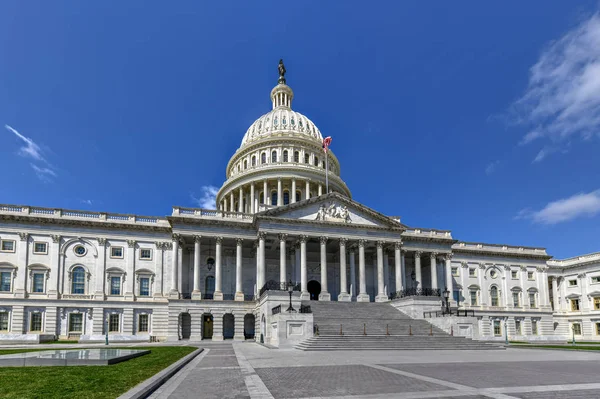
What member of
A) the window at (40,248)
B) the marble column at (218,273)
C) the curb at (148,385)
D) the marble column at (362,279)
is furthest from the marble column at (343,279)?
the curb at (148,385)

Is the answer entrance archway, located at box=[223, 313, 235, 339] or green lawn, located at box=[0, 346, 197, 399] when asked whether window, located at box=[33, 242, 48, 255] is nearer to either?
entrance archway, located at box=[223, 313, 235, 339]

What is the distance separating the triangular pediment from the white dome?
30.1m

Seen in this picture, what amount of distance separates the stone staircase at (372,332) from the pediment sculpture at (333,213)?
11040mm

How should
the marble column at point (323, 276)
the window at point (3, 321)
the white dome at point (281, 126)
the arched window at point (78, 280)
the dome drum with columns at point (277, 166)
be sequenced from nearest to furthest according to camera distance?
the window at point (3, 321) → the marble column at point (323, 276) → the arched window at point (78, 280) → the dome drum with columns at point (277, 166) → the white dome at point (281, 126)

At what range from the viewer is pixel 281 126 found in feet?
279

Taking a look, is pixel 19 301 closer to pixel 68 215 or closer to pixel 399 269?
pixel 68 215

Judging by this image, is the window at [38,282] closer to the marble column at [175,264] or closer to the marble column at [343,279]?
the marble column at [175,264]

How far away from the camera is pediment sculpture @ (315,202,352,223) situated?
54.8 metres

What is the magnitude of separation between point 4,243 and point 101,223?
1013cm

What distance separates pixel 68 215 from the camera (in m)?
54.2

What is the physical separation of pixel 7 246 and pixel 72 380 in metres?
45.3

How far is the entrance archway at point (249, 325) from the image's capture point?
175 ft

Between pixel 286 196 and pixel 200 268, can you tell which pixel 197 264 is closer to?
pixel 200 268

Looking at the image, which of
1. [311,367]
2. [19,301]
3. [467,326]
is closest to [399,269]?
[467,326]
